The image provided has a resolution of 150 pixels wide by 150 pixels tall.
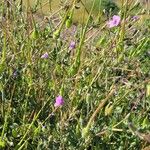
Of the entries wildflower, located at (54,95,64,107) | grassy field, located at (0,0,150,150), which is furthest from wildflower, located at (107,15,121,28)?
wildflower, located at (54,95,64,107)

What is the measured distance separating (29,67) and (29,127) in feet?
0.80

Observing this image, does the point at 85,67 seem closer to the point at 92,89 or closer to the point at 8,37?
the point at 92,89

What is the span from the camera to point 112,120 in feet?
4.56

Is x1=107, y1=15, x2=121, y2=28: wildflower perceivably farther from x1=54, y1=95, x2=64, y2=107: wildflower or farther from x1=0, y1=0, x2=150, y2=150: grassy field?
x1=54, y1=95, x2=64, y2=107: wildflower

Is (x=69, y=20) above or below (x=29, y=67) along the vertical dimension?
above

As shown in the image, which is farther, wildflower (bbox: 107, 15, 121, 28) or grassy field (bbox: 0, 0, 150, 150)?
wildflower (bbox: 107, 15, 121, 28)

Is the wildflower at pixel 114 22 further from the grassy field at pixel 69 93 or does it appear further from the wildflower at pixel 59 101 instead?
the wildflower at pixel 59 101

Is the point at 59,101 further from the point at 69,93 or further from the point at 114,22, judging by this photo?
the point at 114,22

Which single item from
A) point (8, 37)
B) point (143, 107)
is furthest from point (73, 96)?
point (8, 37)

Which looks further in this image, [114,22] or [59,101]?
[114,22]

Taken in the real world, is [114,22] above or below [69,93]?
above

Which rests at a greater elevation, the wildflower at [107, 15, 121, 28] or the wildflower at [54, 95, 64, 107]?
the wildflower at [107, 15, 121, 28]

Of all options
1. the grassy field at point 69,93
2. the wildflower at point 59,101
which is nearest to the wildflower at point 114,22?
the grassy field at point 69,93

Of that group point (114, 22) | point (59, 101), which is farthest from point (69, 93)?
point (114, 22)
